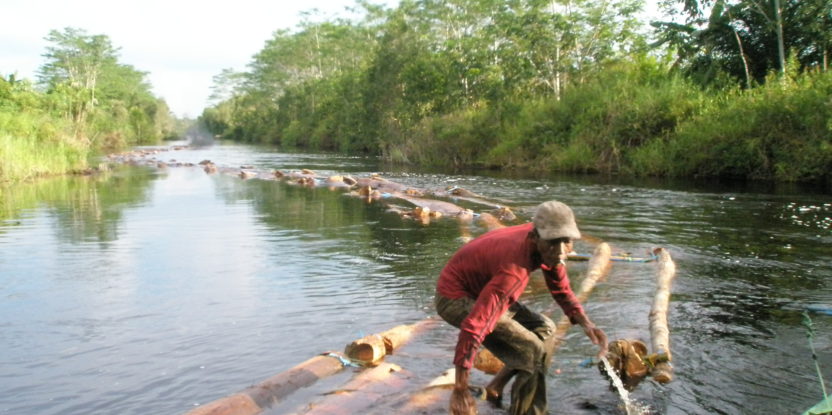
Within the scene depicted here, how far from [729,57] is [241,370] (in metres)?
24.0

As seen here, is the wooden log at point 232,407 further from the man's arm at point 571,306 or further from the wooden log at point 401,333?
the man's arm at point 571,306

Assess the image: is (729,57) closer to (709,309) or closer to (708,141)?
(708,141)

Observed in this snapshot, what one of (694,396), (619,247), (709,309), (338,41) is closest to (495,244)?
→ (694,396)

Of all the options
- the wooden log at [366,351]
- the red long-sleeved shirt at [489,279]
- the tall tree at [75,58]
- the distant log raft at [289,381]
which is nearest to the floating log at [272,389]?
the distant log raft at [289,381]

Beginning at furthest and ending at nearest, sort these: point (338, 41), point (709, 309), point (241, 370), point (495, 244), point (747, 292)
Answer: point (338, 41) < point (747, 292) < point (709, 309) < point (241, 370) < point (495, 244)

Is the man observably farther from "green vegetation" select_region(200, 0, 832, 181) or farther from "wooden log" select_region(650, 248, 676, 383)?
"green vegetation" select_region(200, 0, 832, 181)

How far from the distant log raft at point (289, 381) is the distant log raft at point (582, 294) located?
852mm

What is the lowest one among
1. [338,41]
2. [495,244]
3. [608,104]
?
[495,244]

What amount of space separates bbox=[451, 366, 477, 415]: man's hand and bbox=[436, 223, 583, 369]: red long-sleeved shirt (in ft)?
0.21

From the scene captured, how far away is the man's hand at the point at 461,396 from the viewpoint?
371 cm

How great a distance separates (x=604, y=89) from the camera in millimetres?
26031

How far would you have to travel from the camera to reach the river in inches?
210

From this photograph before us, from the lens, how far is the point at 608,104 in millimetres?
24750

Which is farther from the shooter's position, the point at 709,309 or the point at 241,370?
the point at 709,309
